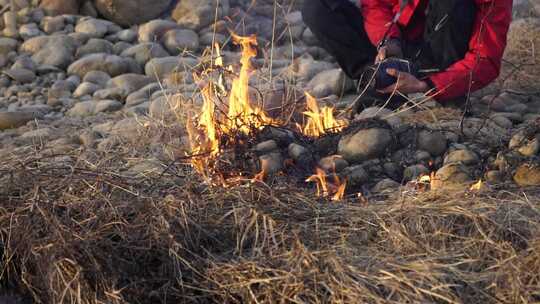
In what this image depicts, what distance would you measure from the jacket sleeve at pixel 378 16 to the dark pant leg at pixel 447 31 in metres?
0.22

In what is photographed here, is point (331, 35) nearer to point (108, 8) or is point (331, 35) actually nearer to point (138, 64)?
point (138, 64)

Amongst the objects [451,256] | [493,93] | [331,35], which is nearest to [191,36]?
[331,35]

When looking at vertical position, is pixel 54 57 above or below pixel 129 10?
below

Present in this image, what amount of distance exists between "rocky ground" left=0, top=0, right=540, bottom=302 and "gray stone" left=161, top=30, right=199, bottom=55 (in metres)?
0.01

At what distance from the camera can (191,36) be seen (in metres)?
6.62

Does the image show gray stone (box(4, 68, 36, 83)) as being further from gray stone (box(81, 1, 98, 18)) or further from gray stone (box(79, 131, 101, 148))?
gray stone (box(79, 131, 101, 148))

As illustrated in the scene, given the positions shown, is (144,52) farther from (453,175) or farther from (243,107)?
(453,175)

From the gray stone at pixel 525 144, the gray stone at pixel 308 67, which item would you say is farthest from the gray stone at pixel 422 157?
the gray stone at pixel 308 67

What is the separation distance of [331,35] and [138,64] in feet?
6.92

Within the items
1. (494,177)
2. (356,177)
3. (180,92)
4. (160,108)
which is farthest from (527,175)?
(160,108)

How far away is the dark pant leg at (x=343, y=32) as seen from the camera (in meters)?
4.59

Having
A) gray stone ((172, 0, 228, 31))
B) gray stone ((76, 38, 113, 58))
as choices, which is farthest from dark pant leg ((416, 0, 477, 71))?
gray stone ((76, 38, 113, 58))

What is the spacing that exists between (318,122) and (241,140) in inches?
18.4

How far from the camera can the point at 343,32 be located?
461 centimetres
